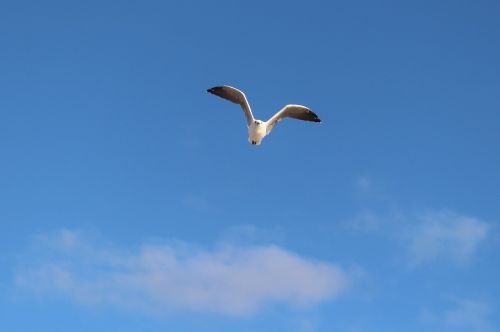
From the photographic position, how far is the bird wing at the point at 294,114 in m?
41.7

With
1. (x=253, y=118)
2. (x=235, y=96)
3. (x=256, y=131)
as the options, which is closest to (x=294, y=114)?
(x=253, y=118)

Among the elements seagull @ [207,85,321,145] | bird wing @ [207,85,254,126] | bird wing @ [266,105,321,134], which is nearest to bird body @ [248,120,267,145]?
seagull @ [207,85,321,145]

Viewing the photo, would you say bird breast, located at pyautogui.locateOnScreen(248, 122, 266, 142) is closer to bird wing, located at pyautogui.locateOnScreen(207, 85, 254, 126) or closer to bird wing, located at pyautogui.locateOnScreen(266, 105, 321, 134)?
bird wing, located at pyautogui.locateOnScreen(207, 85, 254, 126)

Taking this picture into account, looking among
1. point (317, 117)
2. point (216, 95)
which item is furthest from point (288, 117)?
point (216, 95)

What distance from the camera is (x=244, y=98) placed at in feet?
135

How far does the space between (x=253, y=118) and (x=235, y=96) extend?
1.84m

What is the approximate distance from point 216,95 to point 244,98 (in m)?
1.82

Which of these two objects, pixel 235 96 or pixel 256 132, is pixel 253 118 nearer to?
pixel 235 96

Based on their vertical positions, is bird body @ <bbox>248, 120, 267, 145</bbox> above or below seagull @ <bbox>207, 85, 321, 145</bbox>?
below

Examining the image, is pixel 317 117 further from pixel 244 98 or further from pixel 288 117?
pixel 244 98

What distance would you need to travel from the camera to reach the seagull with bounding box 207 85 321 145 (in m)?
39.2

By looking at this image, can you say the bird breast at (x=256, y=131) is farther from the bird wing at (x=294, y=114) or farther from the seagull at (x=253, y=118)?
the bird wing at (x=294, y=114)

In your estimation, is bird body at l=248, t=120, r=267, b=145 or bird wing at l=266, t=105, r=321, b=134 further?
bird wing at l=266, t=105, r=321, b=134

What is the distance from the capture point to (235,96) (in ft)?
135
